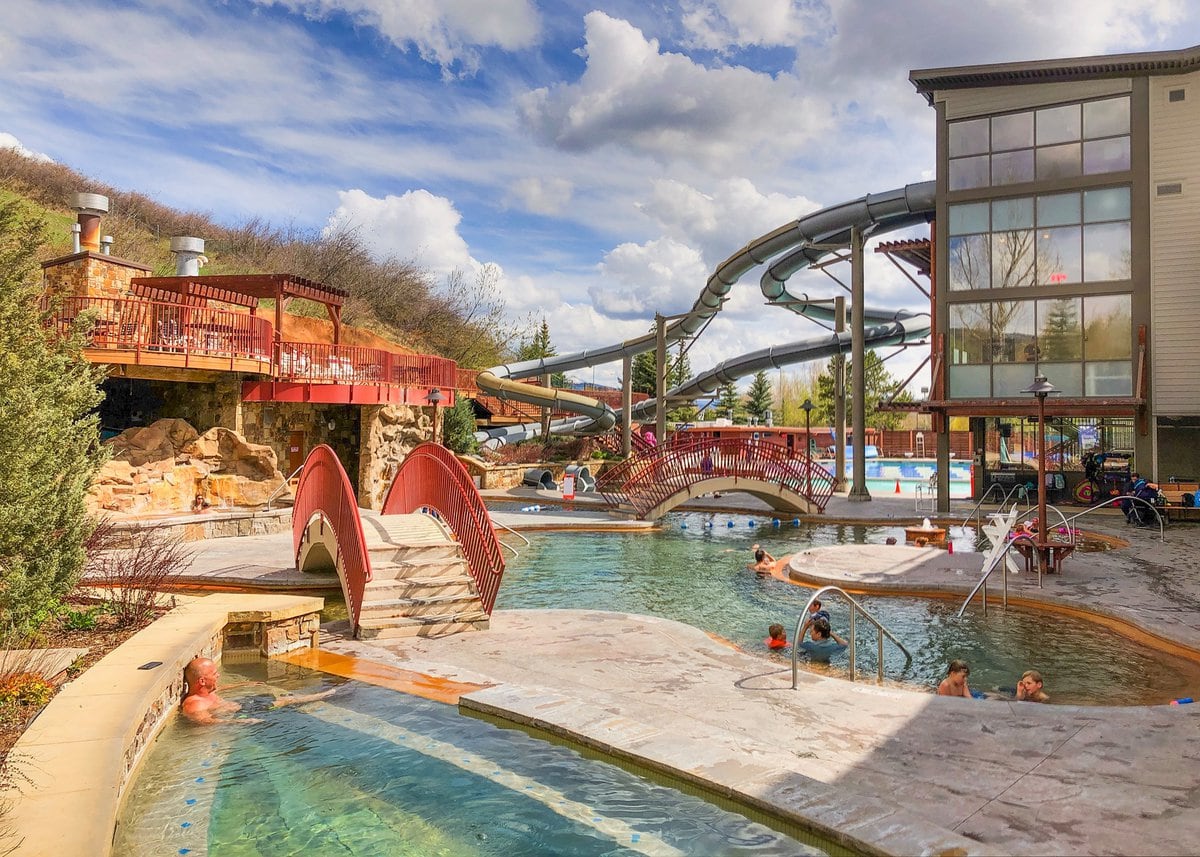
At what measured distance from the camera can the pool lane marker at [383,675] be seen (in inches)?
278

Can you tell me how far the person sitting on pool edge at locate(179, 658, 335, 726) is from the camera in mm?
6641

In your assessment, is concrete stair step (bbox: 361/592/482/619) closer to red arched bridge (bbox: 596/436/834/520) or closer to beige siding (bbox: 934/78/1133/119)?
red arched bridge (bbox: 596/436/834/520)

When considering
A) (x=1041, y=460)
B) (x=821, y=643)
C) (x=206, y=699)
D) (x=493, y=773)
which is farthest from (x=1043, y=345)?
(x=206, y=699)

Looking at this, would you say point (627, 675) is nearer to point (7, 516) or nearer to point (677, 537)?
point (7, 516)

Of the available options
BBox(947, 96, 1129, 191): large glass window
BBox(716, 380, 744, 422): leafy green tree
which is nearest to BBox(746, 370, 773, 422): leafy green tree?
BBox(716, 380, 744, 422): leafy green tree

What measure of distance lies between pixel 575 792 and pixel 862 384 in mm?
23347

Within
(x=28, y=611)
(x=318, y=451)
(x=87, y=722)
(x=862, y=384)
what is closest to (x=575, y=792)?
(x=87, y=722)

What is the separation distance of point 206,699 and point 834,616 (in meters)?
A: 8.61

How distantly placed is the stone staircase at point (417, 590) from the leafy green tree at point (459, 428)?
809 inches

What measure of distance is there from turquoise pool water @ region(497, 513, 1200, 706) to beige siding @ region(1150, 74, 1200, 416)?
942 cm

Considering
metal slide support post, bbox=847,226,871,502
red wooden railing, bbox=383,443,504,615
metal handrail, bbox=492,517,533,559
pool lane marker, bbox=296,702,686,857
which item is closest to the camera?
pool lane marker, bbox=296,702,686,857

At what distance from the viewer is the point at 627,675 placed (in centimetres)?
766

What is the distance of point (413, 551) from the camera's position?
10.3 m

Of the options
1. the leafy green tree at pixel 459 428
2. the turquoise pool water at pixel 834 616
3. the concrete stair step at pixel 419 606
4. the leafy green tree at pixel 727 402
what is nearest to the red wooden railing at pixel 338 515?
the concrete stair step at pixel 419 606
